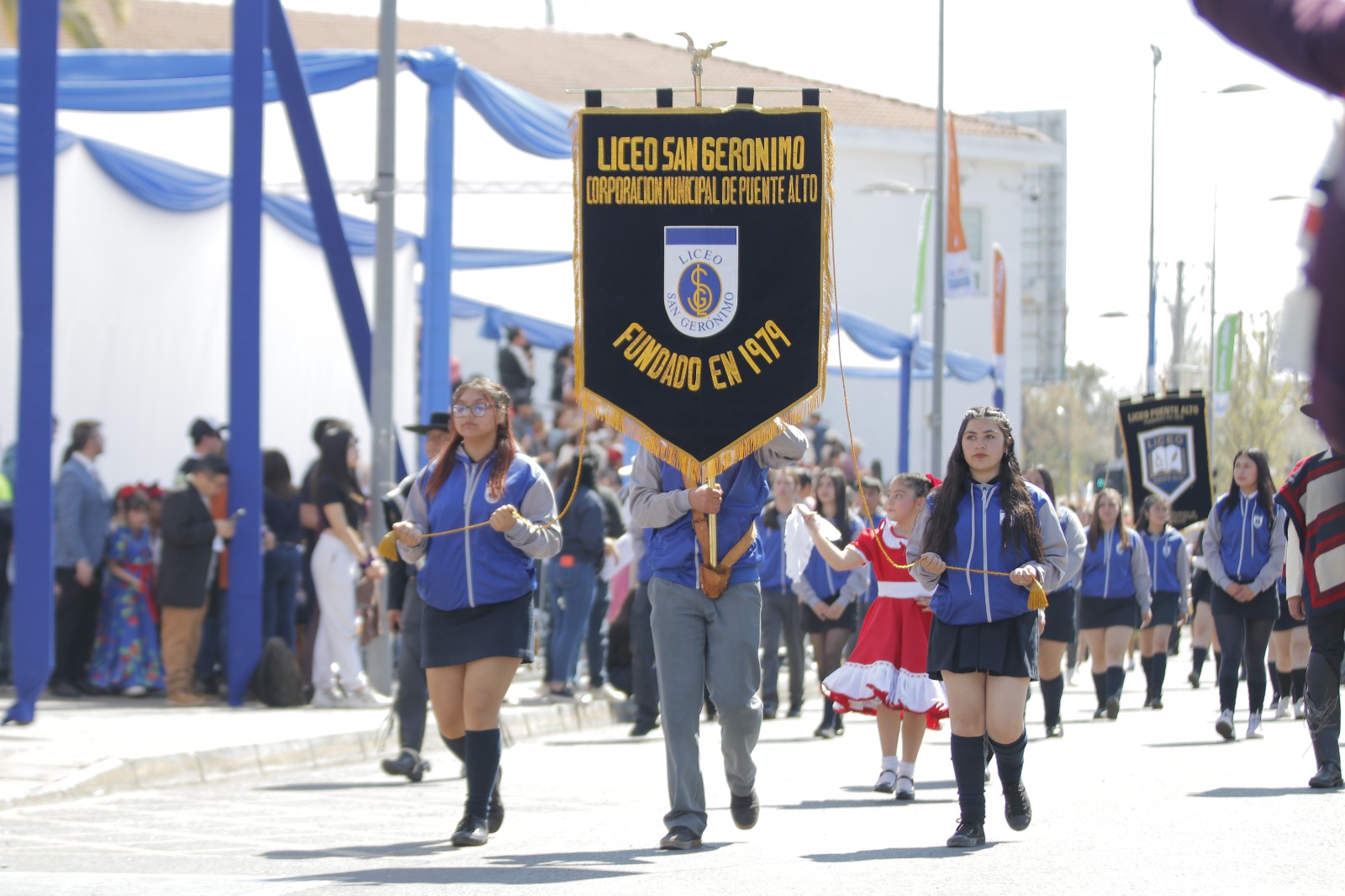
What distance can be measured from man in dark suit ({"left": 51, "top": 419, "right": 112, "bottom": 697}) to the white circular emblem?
7064mm

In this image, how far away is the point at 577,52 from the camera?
47750 millimetres

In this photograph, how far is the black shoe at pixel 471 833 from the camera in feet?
25.5

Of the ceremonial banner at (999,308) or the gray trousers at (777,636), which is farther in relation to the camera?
the ceremonial banner at (999,308)

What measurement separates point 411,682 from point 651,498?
124 inches

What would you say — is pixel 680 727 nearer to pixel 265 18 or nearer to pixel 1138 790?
pixel 1138 790

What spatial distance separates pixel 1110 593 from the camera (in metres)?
15.4

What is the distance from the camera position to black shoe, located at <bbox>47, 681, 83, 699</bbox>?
14016mm

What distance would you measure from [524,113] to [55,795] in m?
8.75

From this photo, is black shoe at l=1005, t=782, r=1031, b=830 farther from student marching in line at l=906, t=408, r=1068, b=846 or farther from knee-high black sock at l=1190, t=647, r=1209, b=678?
knee-high black sock at l=1190, t=647, r=1209, b=678

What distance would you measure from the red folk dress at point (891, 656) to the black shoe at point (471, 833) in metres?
2.62

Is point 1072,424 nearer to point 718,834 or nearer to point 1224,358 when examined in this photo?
point 1224,358

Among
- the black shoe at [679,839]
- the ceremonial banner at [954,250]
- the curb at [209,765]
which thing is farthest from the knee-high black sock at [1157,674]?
the black shoe at [679,839]

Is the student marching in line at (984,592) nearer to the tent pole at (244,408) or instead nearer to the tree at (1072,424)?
the tent pole at (244,408)

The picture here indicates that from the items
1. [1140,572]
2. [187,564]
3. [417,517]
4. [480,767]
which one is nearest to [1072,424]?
[1140,572]
